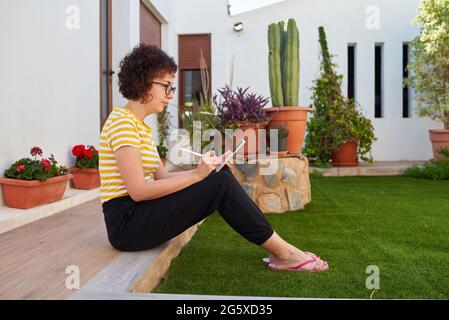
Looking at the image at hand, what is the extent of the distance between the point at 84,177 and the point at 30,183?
1.13m

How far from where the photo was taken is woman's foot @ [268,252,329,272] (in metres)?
2.25

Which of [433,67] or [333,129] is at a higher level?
[433,67]

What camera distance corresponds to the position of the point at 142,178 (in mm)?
1979

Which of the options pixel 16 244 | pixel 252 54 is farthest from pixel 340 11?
pixel 16 244

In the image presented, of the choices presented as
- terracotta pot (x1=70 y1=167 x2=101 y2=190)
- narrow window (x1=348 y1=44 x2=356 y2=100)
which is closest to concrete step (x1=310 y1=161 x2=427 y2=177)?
narrow window (x1=348 y1=44 x2=356 y2=100)

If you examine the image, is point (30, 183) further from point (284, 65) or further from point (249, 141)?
point (284, 65)

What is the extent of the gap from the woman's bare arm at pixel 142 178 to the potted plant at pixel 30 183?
1.31 meters

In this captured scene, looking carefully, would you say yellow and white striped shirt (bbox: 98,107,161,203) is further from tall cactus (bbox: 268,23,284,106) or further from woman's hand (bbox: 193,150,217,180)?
tall cactus (bbox: 268,23,284,106)

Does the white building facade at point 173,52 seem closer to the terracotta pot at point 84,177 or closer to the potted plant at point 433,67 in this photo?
the terracotta pot at point 84,177

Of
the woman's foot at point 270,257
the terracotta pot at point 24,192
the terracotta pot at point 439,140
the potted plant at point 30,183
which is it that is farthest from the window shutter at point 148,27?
the woman's foot at point 270,257

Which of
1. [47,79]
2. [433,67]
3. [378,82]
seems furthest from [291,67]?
[378,82]

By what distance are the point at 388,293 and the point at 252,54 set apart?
6.97 meters

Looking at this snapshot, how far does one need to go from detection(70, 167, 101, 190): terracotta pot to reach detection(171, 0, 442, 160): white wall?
4.70 m

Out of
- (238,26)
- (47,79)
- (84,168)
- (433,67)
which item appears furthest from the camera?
(238,26)
